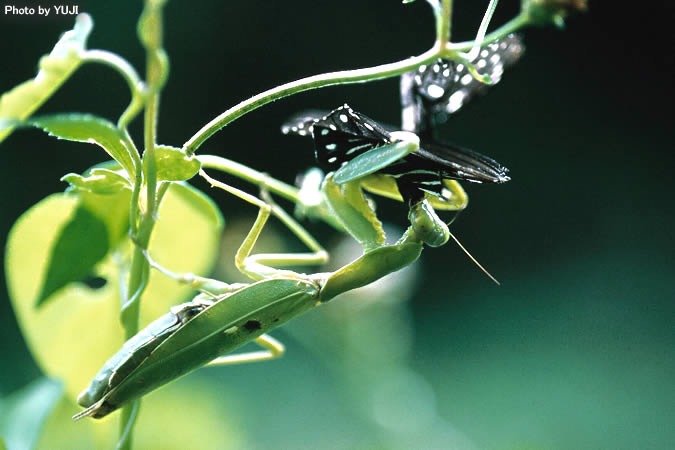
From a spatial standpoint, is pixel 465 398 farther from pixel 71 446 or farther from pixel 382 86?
pixel 71 446

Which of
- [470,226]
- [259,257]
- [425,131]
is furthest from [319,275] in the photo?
[470,226]

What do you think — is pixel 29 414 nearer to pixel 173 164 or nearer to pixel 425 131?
pixel 173 164

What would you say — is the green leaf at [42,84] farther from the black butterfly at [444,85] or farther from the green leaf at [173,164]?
the black butterfly at [444,85]

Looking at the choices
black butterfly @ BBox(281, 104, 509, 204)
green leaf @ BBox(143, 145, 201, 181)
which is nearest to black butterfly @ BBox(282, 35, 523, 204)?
black butterfly @ BBox(281, 104, 509, 204)

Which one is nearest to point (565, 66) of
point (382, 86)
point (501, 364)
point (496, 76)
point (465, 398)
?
point (382, 86)

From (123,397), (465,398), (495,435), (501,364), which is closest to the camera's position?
(123,397)

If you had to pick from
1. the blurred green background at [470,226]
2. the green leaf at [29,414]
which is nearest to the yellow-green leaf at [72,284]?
the green leaf at [29,414]

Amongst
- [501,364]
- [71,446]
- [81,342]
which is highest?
[81,342]

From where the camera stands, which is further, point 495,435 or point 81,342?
point 495,435

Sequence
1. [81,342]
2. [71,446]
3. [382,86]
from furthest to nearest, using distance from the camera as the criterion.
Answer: [382,86], [71,446], [81,342]
